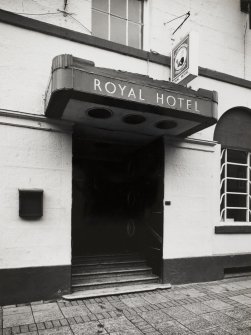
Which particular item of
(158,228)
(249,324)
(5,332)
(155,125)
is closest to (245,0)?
(155,125)

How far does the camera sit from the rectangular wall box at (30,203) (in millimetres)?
5358

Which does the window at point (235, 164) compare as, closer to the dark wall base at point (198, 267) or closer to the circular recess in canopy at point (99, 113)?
the dark wall base at point (198, 267)

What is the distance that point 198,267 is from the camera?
22.6 ft

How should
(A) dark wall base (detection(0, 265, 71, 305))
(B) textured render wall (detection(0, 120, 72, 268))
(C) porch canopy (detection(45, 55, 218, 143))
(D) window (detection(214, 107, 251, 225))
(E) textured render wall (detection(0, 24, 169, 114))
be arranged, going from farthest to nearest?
(D) window (detection(214, 107, 251, 225)) < (E) textured render wall (detection(0, 24, 169, 114)) < (B) textured render wall (detection(0, 120, 72, 268)) < (A) dark wall base (detection(0, 265, 71, 305)) < (C) porch canopy (detection(45, 55, 218, 143))

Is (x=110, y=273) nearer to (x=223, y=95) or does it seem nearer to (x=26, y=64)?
(x=26, y=64)

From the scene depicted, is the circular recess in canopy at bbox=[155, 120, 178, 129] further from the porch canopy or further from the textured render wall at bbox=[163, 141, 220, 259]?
the textured render wall at bbox=[163, 141, 220, 259]

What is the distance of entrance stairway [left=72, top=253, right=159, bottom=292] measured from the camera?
6.09 metres

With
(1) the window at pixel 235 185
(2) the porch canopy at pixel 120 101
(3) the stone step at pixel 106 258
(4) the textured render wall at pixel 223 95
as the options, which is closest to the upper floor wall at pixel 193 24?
(4) the textured render wall at pixel 223 95

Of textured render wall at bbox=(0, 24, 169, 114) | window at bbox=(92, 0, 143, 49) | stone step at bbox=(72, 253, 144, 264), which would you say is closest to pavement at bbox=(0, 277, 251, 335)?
stone step at bbox=(72, 253, 144, 264)

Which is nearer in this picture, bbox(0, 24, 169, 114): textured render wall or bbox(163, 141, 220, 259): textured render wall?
bbox(0, 24, 169, 114): textured render wall

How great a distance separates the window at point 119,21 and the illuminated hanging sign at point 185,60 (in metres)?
0.98

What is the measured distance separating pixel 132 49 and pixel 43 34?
186 centimetres

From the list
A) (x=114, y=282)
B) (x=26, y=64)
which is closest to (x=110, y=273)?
(x=114, y=282)

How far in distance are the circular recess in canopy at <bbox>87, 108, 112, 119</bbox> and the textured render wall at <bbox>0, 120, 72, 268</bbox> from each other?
70 centimetres
